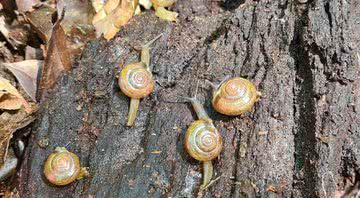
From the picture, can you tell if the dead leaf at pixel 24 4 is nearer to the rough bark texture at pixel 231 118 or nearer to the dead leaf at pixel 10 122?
the rough bark texture at pixel 231 118

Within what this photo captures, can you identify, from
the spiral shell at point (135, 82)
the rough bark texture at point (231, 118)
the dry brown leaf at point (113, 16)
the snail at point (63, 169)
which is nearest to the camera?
the rough bark texture at point (231, 118)

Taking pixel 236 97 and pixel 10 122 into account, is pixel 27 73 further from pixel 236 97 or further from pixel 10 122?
pixel 236 97

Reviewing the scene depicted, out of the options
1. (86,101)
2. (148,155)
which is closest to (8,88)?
(86,101)

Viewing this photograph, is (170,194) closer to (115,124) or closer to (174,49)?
(115,124)

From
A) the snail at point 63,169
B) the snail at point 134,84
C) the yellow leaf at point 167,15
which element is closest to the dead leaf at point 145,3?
the yellow leaf at point 167,15

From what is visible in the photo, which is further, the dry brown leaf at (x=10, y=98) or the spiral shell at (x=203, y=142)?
the dry brown leaf at (x=10, y=98)
